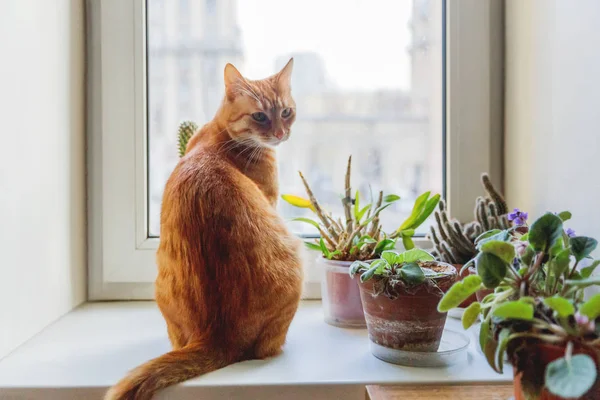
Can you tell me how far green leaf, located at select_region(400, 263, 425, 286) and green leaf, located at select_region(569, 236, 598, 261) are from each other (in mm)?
178

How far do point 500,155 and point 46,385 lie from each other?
868mm

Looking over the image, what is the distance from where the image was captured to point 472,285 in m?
0.49

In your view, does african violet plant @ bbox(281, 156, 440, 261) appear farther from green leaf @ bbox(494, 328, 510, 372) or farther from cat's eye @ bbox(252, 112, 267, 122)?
green leaf @ bbox(494, 328, 510, 372)

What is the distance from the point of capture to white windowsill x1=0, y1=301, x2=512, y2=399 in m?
0.64

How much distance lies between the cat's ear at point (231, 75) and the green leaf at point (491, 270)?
0.49 m

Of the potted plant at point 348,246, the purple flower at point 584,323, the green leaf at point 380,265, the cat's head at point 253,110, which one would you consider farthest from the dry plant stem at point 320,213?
the purple flower at point 584,323

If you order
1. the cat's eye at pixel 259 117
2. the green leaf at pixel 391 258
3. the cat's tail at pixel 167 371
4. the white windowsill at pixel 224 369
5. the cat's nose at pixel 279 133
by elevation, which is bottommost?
the white windowsill at pixel 224 369

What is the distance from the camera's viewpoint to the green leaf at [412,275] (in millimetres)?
650

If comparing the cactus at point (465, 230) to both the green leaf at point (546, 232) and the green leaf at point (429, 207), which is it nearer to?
the green leaf at point (429, 207)

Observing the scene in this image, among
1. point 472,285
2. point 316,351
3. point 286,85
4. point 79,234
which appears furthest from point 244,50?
point 472,285

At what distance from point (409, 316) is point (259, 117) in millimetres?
374

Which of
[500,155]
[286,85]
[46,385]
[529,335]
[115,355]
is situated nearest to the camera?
[529,335]

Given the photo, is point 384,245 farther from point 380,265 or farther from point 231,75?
point 231,75

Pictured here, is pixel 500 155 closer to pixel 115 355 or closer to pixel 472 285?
pixel 472 285
